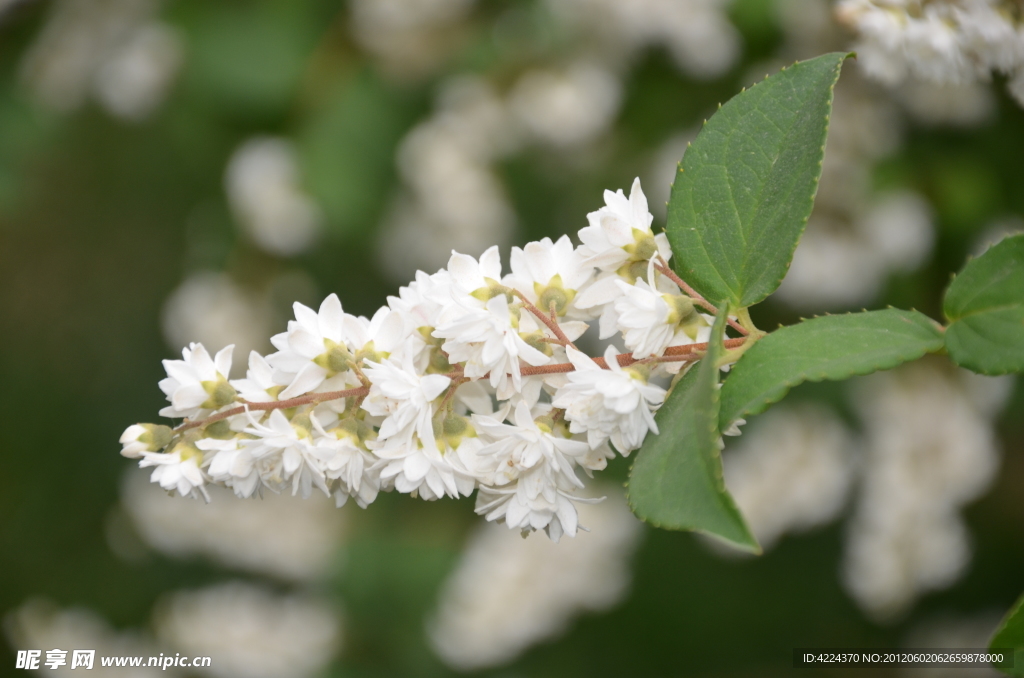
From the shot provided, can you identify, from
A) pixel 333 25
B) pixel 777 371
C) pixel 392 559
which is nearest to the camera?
pixel 777 371

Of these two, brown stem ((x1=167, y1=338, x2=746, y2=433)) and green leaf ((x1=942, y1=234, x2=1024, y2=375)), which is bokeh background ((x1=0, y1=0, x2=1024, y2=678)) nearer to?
green leaf ((x1=942, y1=234, x2=1024, y2=375))

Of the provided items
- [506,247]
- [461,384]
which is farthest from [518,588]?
[461,384]

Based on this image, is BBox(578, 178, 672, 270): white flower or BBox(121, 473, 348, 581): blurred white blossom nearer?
BBox(578, 178, 672, 270): white flower

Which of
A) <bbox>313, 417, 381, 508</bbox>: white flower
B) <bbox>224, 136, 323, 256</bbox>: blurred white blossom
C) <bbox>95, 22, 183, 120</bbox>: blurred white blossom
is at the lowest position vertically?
<bbox>224, 136, 323, 256</bbox>: blurred white blossom

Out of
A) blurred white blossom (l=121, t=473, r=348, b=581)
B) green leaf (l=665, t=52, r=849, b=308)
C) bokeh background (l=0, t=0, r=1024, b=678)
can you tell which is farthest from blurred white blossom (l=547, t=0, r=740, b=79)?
blurred white blossom (l=121, t=473, r=348, b=581)

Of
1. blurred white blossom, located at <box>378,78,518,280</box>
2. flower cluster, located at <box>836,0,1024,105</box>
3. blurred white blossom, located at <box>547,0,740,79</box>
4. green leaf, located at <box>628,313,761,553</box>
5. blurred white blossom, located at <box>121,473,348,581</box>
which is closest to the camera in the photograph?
green leaf, located at <box>628,313,761,553</box>

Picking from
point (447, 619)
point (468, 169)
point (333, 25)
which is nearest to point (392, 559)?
point (447, 619)

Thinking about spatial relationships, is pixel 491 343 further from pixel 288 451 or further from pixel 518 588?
pixel 518 588

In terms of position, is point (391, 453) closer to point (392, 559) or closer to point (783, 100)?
point (783, 100)
